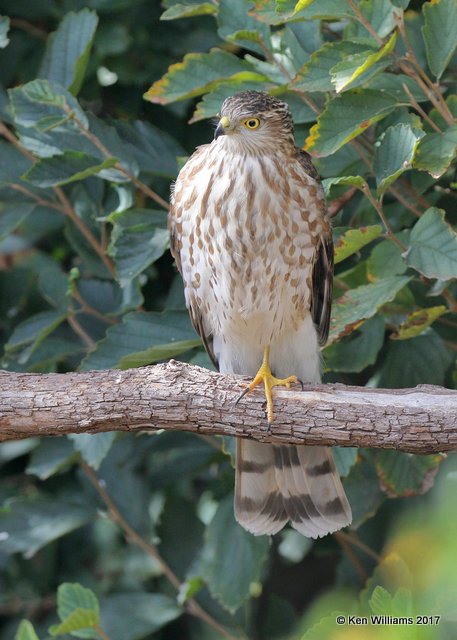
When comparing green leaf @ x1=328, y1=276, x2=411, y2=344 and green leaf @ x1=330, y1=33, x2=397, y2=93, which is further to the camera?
green leaf @ x1=328, y1=276, x2=411, y2=344

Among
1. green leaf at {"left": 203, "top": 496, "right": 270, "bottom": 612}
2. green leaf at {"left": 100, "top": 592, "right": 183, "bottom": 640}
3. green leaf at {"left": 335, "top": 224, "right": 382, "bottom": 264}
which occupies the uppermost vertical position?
green leaf at {"left": 335, "top": 224, "right": 382, "bottom": 264}

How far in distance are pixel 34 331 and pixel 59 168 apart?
0.65m

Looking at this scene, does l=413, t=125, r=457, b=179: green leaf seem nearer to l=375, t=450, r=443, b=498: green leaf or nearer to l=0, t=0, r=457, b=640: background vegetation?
l=0, t=0, r=457, b=640: background vegetation

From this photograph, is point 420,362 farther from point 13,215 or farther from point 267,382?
point 13,215

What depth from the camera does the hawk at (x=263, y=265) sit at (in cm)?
333

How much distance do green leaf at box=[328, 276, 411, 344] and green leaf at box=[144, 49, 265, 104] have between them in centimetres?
93

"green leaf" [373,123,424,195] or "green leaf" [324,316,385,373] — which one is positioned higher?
"green leaf" [373,123,424,195]

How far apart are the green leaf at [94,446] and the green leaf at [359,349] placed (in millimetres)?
853

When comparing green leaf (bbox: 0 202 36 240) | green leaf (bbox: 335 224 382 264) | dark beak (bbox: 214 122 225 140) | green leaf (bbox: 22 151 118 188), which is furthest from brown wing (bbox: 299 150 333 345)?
green leaf (bbox: 0 202 36 240)

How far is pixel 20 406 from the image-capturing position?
274cm

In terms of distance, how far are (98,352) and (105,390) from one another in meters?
0.82

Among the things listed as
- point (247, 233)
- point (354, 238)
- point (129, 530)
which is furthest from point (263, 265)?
point (129, 530)

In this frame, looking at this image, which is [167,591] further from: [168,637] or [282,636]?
[282,636]

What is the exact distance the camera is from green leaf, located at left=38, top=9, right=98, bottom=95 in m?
3.71
